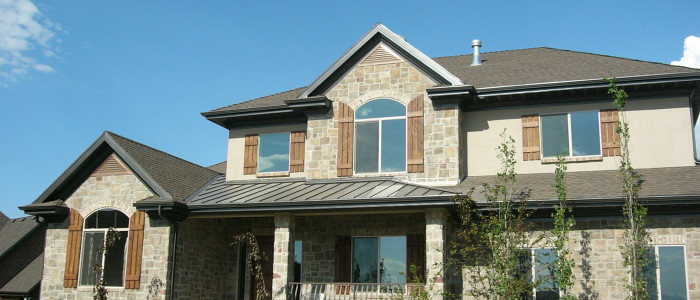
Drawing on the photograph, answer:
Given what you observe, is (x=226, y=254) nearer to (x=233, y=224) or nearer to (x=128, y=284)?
(x=233, y=224)

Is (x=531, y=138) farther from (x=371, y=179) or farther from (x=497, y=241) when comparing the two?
(x=371, y=179)

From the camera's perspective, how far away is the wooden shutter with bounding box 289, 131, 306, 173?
69.2 ft

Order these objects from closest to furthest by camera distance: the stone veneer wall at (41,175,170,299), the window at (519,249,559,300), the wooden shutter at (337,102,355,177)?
the window at (519,249,559,300), the stone veneer wall at (41,175,170,299), the wooden shutter at (337,102,355,177)

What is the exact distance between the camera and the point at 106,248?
776 inches

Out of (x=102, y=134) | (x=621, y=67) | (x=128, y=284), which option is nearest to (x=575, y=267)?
(x=621, y=67)

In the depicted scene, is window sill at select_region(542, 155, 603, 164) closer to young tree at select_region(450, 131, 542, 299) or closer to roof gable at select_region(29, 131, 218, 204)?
young tree at select_region(450, 131, 542, 299)

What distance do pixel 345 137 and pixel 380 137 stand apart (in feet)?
3.25

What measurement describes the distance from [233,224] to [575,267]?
10.3 metres

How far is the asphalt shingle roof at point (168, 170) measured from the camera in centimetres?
2002

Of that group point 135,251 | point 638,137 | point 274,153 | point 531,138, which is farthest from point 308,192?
point 638,137

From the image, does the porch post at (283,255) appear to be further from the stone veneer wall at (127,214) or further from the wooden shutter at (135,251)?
the wooden shutter at (135,251)

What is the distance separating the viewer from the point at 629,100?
1853cm

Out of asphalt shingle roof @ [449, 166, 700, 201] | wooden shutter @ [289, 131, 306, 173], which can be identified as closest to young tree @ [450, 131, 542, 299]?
asphalt shingle roof @ [449, 166, 700, 201]

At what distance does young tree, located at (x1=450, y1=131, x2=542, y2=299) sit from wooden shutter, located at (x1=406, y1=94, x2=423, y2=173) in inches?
80.6
